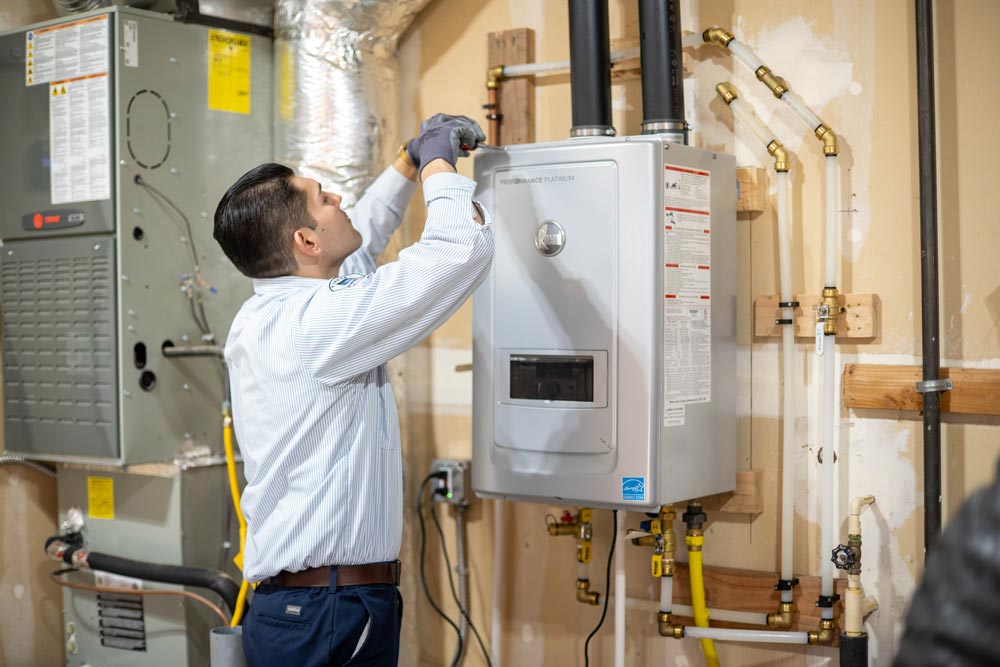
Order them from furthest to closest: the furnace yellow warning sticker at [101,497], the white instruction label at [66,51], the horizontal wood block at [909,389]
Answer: the furnace yellow warning sticker at [101,497], the white instruction label at [66,51], the horizontal wood block at [909,389]

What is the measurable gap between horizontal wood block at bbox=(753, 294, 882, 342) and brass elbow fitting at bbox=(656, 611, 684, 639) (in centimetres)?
68

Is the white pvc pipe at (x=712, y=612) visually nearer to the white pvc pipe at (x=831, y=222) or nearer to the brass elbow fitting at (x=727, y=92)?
the white pvc pipe at (x=831, y=222)

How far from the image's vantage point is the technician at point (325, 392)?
1.89 m

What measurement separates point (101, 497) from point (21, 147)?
96 cm

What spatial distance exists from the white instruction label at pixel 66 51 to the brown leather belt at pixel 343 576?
1378 millimetres

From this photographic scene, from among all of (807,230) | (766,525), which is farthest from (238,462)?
(807,230)

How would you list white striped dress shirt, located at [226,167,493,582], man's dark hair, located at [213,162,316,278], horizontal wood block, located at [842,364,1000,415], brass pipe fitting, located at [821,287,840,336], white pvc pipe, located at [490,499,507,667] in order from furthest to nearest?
white pvc pipe, located at [490,499,507,667]
brass pipe fitting, located at [821,287,840,336]
horizontal wood block, located at [842,364,1000,415]
man's dark hair, located at [213,162,316,278]
white striped dress shirt, located at [226,167,493,582]

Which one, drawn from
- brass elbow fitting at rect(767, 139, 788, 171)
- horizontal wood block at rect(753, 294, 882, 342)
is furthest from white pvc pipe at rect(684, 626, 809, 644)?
brass elbow fitting at rect(767, 139, 788, 171)

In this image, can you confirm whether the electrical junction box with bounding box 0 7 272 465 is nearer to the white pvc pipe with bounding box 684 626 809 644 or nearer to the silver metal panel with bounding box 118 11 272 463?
the silver metal panel with bounding box 118 11 272 463

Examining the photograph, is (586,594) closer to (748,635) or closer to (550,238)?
(748,635)

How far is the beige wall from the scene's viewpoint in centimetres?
215

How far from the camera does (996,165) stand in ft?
6.96

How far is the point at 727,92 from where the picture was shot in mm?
2373

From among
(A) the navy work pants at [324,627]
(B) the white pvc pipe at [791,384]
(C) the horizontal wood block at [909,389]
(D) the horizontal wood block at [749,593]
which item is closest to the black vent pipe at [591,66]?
(B) the white pvc pipe at [791,384]
